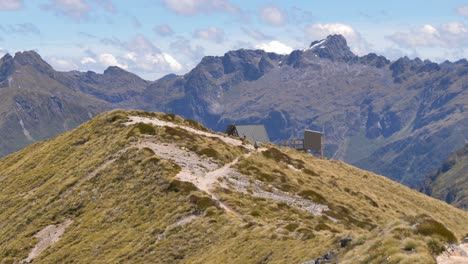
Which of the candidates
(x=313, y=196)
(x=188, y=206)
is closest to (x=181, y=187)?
(x=188, y=206)

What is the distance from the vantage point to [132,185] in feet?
268

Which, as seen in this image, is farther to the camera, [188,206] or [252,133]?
[252,133]

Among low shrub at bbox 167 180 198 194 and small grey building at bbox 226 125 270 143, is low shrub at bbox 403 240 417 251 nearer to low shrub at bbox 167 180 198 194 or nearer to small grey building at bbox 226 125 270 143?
low shrub at bbox 167 180 198 194

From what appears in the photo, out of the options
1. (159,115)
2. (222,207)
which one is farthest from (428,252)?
(159,115)

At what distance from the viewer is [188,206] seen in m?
69.7

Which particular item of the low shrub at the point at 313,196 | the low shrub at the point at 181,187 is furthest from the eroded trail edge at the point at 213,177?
the low shrub at the point at 313,196

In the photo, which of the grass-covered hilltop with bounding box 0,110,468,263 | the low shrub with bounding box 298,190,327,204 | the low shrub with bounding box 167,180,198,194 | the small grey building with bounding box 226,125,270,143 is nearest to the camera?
the grass-covered hilltop with bounding box 0,110,468,263

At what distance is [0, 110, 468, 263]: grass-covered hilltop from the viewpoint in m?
43.7

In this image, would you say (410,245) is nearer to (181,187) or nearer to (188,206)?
(188,206)

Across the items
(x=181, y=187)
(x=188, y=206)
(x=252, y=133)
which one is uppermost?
(x=252, y=133)

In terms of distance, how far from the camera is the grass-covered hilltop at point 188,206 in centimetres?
4366

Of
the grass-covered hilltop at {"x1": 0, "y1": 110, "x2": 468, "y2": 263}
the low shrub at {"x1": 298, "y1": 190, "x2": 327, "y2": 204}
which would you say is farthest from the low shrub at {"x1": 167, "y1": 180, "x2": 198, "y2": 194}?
the low shrub at {"x1": 298, "y1": 190, "x2": 327, "y2": 204}

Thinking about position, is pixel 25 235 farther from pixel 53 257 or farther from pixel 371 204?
pixel 371 204

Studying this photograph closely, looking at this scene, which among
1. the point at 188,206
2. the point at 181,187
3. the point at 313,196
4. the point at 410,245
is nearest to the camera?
the point at 410,245
